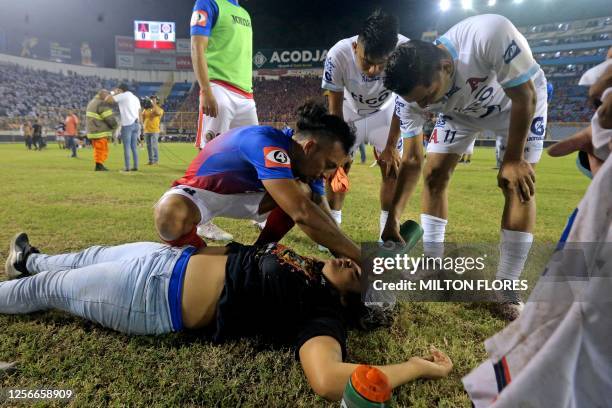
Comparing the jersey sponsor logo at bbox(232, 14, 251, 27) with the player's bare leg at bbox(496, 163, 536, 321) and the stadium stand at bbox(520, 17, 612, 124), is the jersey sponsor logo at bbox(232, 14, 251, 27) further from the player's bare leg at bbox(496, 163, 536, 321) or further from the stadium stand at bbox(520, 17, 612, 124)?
the stadium stand at bbox(520, 17, 612, 124)

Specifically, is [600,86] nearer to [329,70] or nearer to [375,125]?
[329,70]

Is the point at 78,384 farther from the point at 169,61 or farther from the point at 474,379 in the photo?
the point at 169,61

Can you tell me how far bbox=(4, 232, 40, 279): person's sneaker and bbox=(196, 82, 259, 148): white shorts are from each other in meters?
1.74

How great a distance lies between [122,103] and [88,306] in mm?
8306

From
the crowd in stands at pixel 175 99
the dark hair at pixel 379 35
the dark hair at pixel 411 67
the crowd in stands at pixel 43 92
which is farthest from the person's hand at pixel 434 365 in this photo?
the crowd in stands at pixel 43 92

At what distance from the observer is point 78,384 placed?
59.6 inches

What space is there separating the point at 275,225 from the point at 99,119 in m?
8.04

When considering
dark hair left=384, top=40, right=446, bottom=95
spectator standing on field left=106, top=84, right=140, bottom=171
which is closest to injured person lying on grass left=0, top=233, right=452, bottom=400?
dark hair left=384, top=40, right=446, bottom=95

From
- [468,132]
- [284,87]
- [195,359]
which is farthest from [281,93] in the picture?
[195,359]

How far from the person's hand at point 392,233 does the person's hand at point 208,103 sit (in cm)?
206

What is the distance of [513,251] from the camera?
92.4 inches

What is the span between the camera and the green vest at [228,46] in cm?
370

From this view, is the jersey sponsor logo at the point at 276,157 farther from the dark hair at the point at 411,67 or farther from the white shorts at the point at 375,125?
the white shorts at the point at 375,125

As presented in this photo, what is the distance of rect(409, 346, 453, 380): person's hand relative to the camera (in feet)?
5.18
